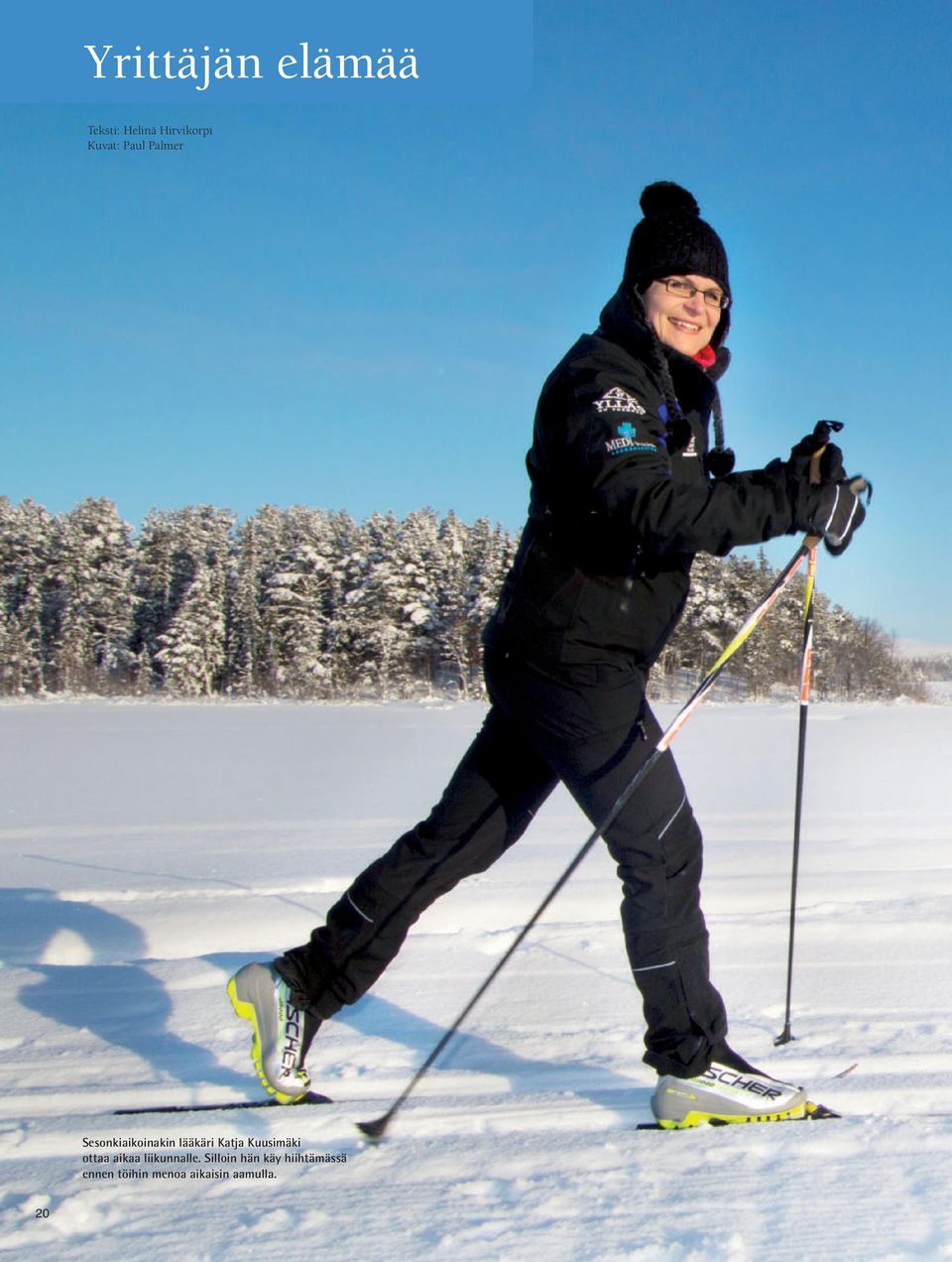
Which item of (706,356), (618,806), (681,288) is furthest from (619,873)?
(681,288)

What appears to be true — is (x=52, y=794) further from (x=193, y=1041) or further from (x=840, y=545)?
(x=840, y=545)

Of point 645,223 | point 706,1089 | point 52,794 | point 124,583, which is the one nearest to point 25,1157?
point 706,1089

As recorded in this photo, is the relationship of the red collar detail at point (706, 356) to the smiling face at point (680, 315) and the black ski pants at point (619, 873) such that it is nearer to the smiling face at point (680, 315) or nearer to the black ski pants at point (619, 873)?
the smiling face at point (680, 315)

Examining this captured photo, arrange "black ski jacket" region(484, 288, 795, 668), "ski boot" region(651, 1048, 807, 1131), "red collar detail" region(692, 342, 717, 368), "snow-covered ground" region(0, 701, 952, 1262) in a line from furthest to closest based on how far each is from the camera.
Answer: "red collar detail" region(692, 342, 717, 368)
"ski boot" region(651, 1048, 807, 1131)
"black ski jacket" region(484, 288, 795, 668)
"snow-covered ground" region(0, 701, 952, 1262)

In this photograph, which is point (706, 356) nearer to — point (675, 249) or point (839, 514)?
point (675, 249)

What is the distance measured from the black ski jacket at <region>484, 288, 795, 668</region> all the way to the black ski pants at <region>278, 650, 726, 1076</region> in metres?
0.09

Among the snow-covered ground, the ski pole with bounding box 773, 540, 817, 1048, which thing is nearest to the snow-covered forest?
the snow-covered ground

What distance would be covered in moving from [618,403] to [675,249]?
0.52 m

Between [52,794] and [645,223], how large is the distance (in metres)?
6.99

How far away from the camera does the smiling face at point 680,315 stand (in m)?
2.13

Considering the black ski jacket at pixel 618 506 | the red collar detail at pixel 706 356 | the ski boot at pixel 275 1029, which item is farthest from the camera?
the red collar detail at pixel 706 356

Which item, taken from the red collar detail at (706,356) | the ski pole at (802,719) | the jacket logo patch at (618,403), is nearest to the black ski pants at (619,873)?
the ski pole at (802,719)

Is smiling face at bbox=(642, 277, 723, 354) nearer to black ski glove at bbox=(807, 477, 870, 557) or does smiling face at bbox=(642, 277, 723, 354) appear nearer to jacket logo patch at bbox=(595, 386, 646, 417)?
jacket logo patch at bbox=(595, 386, 646, 417)

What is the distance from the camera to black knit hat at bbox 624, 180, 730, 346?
213 centimetres
